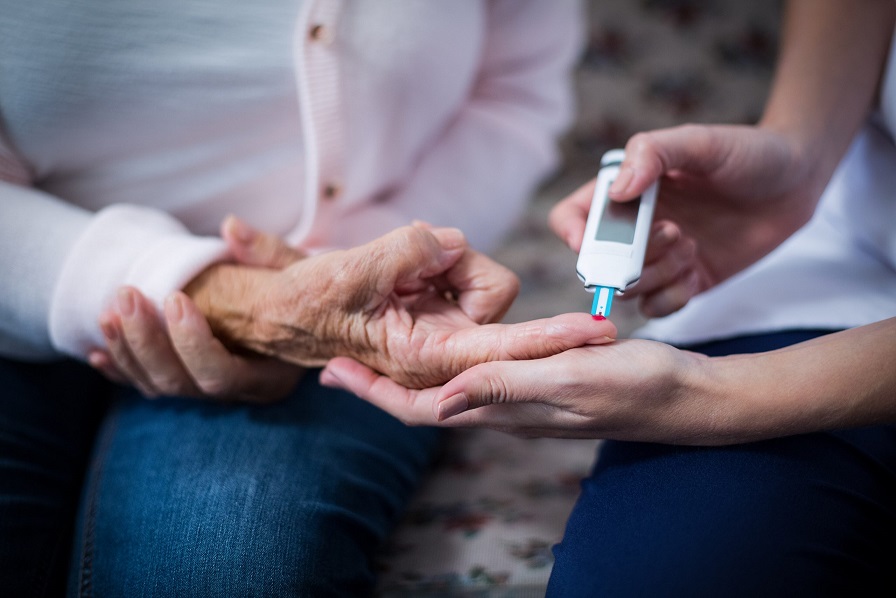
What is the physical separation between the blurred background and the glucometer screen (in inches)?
18.9

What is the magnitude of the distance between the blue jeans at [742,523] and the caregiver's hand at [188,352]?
362mm

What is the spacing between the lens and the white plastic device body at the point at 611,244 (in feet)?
1.83

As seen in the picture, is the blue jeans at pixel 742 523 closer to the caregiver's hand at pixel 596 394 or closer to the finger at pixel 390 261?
the caregiver's hand at pixel 596 394

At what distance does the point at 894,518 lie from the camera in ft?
1.76

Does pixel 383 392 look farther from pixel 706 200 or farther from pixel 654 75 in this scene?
pixel 654 75

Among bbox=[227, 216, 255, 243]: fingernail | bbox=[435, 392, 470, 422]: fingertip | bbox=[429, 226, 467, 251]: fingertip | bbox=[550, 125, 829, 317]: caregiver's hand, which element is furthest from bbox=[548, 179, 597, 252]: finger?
bbox=[227, 216, 255, 243]: fingernail

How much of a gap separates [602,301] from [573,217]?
0.48ft

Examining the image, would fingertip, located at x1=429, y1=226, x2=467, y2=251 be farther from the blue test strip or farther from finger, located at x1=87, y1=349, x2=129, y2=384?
finger, located at x1=87, y1=349, x2=129, y2=384

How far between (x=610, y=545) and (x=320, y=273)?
347 mm

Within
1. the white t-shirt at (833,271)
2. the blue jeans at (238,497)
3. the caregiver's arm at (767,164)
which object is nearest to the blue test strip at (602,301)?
the caregiver's arm at (767,164)

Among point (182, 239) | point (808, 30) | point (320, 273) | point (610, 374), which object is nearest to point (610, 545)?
point (610, 374)

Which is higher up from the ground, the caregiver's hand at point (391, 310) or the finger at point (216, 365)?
the caregiver's hand at point (391, 310)

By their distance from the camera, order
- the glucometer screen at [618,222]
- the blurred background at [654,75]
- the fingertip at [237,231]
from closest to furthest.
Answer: the glucometer screen at [618,222] < the fingertip at [237,231] < the blurred background at [654,75]

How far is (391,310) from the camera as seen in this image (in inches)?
24.5
